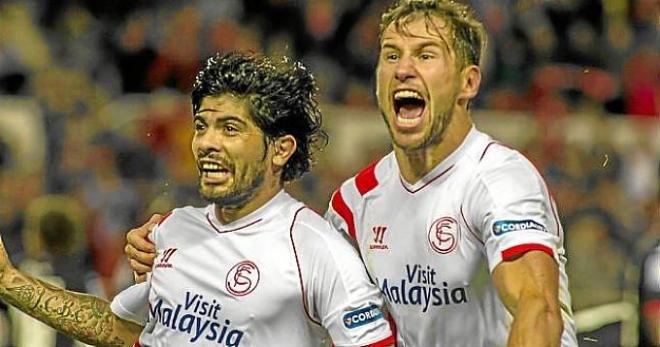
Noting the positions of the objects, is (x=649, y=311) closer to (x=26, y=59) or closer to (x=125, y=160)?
(x=125, y=160)

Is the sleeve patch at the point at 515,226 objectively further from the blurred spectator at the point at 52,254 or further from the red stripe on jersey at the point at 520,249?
the blurred spectator at the point at 52,254

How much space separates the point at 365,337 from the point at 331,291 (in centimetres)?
13

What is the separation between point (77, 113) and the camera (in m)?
6.28

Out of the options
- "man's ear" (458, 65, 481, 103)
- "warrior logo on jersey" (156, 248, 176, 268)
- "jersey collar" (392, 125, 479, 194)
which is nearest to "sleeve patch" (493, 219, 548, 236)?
"jersey collar" (392, 125, 479, 194)

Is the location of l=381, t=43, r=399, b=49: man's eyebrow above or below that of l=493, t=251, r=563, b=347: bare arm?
above

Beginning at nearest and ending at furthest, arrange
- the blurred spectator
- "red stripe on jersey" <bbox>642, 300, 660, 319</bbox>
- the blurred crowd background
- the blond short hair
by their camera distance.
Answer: the blond short hair, the blurred spectator, "red stripe on jersey" <bbox>642, 300, 660, 319</bbox>, the blurred crowd background

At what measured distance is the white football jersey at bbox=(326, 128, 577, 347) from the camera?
2932 mm

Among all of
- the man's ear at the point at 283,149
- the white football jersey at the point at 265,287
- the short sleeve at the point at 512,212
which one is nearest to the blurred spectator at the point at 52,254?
the white football jersey at the point at 265,287

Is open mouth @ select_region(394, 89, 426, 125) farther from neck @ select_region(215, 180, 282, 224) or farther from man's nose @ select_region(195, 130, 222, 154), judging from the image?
man's nose @ select_region(195, 130, 222, 154)

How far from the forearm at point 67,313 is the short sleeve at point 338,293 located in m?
0.60

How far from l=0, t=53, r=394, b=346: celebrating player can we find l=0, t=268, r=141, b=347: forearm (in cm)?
11

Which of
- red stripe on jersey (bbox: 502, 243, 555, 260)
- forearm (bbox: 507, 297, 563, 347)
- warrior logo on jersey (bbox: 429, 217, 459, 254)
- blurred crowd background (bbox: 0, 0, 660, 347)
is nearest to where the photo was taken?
forearm (bbox: 507, 297, 563, 347)

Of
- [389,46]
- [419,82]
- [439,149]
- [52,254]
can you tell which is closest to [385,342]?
[439,149]

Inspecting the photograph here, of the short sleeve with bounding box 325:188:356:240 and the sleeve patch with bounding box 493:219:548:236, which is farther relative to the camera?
the short sleeve with bounding box 325:188:356:240
